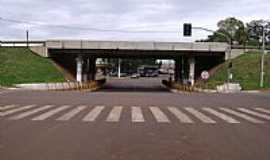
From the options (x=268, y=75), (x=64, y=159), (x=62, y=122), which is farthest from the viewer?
(x=268, y=75)

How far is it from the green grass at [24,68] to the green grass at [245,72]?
→ 65.5 ft

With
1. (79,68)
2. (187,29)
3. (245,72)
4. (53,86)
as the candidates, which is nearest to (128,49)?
(79,68)

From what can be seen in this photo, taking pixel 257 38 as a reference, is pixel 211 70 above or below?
below

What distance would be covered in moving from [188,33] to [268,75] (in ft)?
63.7

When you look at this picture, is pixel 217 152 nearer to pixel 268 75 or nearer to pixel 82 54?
pixel 268 75

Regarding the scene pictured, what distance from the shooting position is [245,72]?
217 feet

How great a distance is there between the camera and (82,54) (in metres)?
71.4

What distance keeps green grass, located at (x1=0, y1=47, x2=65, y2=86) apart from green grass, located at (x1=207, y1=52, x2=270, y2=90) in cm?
1996

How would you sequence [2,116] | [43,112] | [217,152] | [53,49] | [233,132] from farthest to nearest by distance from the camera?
[53,49] < [43,112] < [2,116] < [233,132] < [217,152]

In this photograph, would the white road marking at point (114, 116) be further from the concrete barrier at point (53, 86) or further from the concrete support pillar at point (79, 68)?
the concrete support pillar at point (79, 68)

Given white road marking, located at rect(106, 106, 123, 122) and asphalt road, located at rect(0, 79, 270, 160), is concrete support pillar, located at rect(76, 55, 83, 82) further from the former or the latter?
asphalt road, located at rect(0, 79, 270, 160)

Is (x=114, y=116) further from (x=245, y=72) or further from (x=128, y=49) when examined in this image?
(x=245, y=72)

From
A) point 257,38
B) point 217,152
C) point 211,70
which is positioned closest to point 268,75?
point 211,70

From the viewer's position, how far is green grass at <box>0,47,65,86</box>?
5955 centimetres
